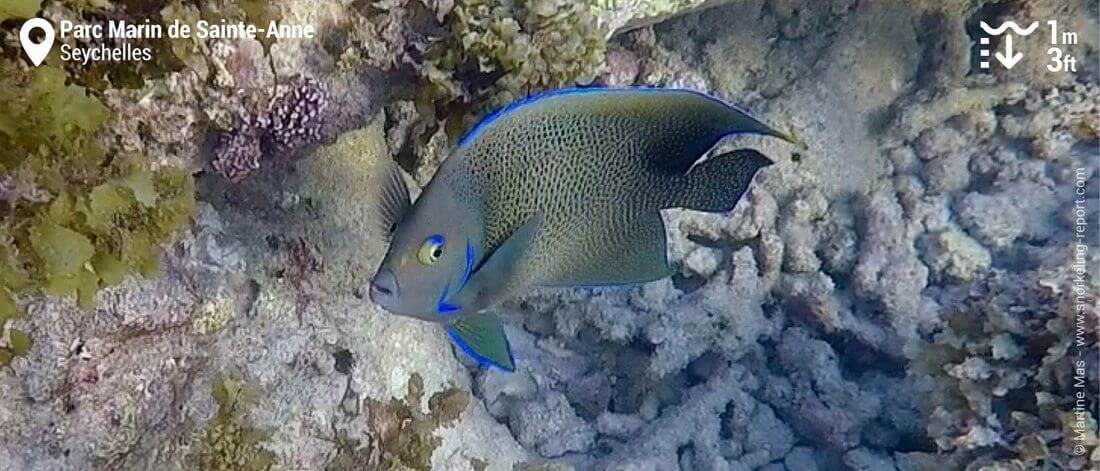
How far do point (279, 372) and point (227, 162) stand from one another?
2.17 ft

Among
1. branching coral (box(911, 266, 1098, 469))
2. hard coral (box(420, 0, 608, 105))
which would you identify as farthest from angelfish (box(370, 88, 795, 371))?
branching coral (box(911, 266, 1098, 469))

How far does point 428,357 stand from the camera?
111 inches

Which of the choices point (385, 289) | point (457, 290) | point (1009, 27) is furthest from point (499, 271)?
point (1009, 27)

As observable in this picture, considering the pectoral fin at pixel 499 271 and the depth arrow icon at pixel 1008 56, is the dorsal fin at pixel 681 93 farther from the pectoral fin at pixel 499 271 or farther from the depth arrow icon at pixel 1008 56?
the depth arrow icon at pixel 1008 56

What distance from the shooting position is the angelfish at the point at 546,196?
4.97ft

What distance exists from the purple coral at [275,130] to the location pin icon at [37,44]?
44 cm

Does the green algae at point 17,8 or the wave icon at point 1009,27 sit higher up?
the wave icon at point 1009,27

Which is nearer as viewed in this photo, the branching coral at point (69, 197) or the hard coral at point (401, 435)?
the branching coral at point (69, 197)

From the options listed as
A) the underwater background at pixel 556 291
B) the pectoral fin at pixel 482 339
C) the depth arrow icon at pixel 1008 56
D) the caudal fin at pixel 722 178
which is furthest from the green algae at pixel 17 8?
the depth arrow icon at pixel 1008 56

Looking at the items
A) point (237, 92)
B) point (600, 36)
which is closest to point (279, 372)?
point (237, 92)

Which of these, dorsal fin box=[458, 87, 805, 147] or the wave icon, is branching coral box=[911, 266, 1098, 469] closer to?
the wave icon

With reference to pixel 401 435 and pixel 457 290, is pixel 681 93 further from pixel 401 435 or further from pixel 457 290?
pixel 401 435

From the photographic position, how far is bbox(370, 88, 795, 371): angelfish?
1.51 metres

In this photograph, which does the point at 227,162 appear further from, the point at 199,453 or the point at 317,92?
the point at 199,453
